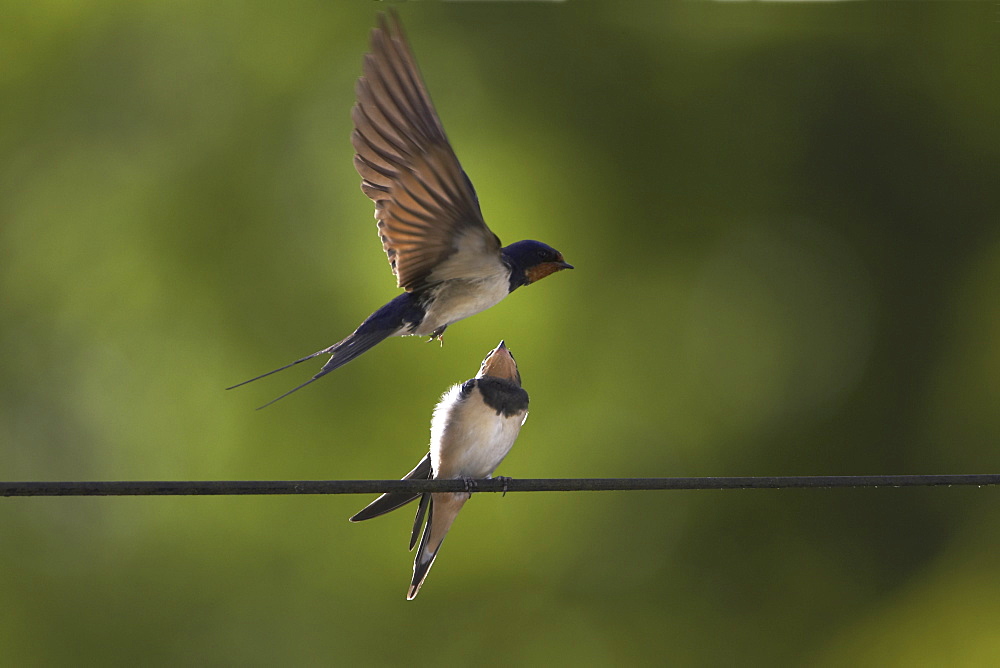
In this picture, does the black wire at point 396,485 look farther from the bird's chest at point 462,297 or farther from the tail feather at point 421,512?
the tail feather at point 421,512

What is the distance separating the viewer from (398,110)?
1643 mm

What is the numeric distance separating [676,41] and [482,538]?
3730 millimetres

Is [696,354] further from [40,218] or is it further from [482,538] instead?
[40,218]

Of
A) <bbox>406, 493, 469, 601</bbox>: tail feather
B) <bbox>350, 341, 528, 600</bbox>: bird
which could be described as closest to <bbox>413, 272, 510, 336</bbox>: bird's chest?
<bbox>350, 341, 528, 600</bbox>: bird

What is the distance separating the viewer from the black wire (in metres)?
1.25

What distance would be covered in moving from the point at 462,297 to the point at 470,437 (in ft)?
1.30

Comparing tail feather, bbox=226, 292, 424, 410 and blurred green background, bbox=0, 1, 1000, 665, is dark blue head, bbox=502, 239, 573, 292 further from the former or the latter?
blurred green background, bbox=0, 1, 1000, 665

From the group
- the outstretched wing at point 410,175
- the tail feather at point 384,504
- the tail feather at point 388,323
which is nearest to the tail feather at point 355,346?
the tail feather at point 388,323

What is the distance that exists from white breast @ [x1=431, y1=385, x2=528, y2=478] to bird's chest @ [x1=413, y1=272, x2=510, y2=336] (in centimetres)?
29

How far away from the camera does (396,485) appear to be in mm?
1343

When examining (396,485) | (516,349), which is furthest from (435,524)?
(516,349)

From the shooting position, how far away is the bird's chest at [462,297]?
1.89m

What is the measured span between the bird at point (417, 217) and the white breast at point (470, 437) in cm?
21

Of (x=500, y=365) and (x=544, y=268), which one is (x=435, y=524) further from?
(x=544, y=268)
